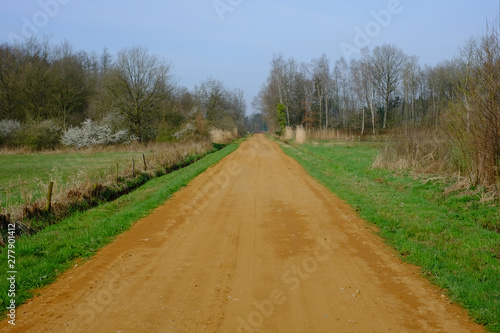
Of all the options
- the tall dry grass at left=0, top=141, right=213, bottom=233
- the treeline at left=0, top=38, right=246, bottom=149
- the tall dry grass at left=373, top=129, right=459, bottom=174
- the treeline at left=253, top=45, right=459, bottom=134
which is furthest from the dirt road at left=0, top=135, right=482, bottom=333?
the treeline at left=253, top=45, right=459, bottom=134

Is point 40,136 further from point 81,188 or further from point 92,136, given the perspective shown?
point 81,188

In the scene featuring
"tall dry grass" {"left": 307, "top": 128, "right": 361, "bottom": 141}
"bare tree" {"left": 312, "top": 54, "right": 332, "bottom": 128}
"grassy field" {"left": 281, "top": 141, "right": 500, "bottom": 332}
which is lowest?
"grassy field" {"left": 281, "top": 141, "right": 500, "bottom": 332}

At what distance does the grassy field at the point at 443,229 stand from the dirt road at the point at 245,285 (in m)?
0.34

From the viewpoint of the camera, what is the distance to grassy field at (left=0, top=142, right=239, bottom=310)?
5.05 metres

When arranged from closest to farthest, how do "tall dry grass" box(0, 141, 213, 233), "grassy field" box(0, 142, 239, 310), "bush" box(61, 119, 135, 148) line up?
1. "grassy field" box(0, 142, 239, 310)
2. "tall dry grass" box(0, 141, 213, 233)
3. "bush" box(61, 119, 135, 148)

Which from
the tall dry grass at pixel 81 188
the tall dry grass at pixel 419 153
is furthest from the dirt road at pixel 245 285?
the tall dry grass at pixel 419 153

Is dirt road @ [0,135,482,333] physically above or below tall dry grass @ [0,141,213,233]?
below

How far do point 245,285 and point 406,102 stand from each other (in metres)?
47.6

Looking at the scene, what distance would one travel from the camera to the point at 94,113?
3697 cm

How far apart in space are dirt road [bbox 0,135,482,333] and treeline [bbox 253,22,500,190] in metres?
4.54

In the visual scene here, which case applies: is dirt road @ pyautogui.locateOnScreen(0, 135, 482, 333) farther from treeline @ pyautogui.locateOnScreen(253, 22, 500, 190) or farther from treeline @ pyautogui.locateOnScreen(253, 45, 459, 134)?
treeline @ pyautogui.locateOnScreen(253, 45, 459, 134)

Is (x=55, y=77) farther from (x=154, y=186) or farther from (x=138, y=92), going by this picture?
(x=154, y=186)

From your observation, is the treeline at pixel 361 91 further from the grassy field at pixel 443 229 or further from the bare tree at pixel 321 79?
the grassy field at pixel 443 229

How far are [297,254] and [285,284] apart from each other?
3.99ft
